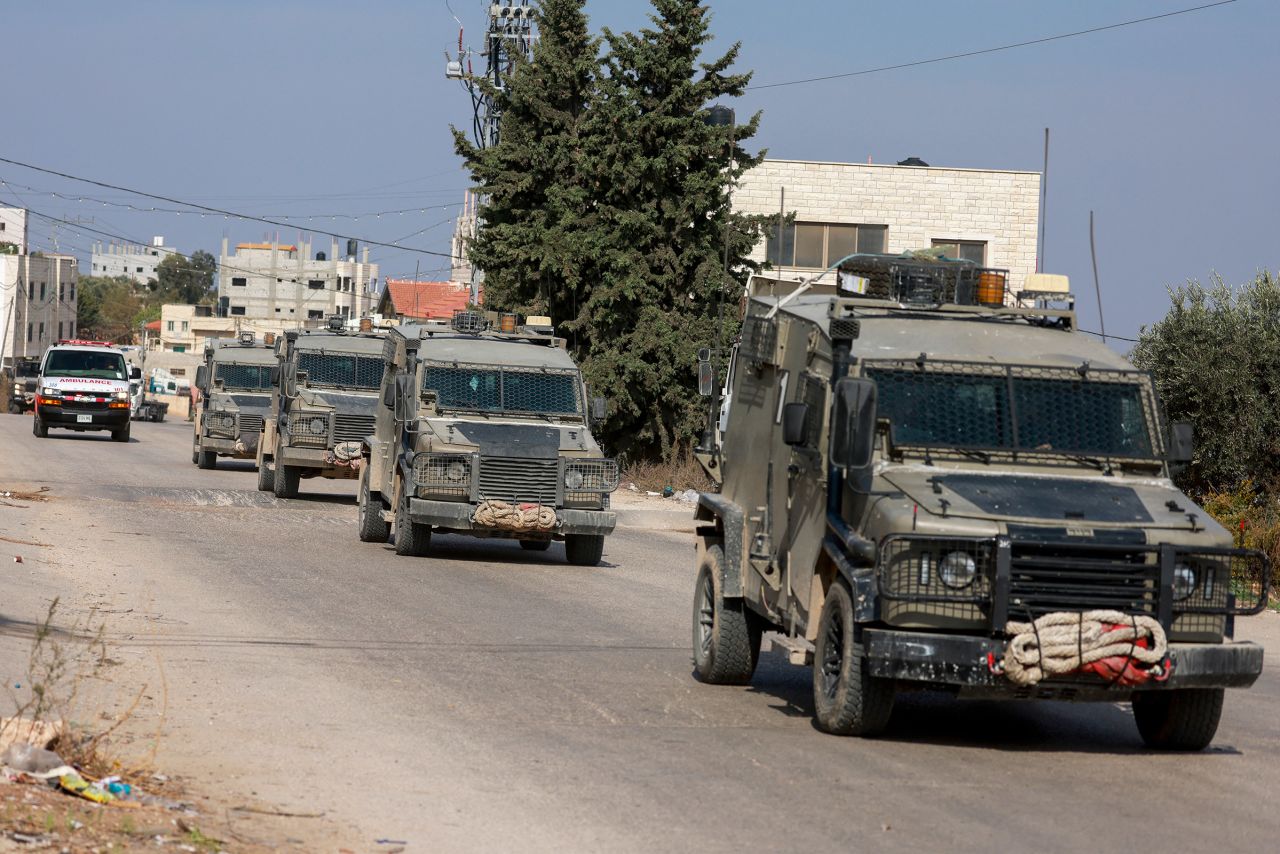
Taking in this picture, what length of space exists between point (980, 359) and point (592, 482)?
938 centimetres

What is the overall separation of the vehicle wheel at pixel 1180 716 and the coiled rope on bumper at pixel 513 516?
32.1 feet

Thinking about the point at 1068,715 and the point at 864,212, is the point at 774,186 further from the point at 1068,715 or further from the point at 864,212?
the point at 1068,715

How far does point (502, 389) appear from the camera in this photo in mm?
19328

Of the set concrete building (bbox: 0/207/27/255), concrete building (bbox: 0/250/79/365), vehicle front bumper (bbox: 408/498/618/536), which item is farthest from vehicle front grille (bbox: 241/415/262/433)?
concrete building (bbox: 0/207/27/255)

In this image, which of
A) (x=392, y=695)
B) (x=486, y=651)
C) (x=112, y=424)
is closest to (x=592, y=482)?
(x=486, y=651)

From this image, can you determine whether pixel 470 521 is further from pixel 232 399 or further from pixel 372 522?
pixel 232 399

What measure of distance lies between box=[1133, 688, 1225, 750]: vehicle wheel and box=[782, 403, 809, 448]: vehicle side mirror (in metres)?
2.24

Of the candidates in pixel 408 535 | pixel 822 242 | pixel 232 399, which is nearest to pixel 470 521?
pixel 408 535

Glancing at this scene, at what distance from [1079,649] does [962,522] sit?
32.4 inches

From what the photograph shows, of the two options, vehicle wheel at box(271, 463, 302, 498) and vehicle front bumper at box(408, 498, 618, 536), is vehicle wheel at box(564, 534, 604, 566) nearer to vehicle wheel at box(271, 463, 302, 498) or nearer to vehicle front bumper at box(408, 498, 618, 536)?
vehicle front bumper at box(408, 498, 618, 536)

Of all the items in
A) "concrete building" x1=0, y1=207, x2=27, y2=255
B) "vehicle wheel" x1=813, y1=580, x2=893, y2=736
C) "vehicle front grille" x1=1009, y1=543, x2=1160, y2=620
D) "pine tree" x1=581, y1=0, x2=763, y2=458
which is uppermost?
"concrete building" x1=0, y1=207, x2=27, y2=255

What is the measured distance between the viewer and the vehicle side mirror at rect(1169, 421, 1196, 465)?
30.0 feet

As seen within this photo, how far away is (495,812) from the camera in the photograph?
7191 millimetres

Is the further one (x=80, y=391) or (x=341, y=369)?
(x=80, y=391)
